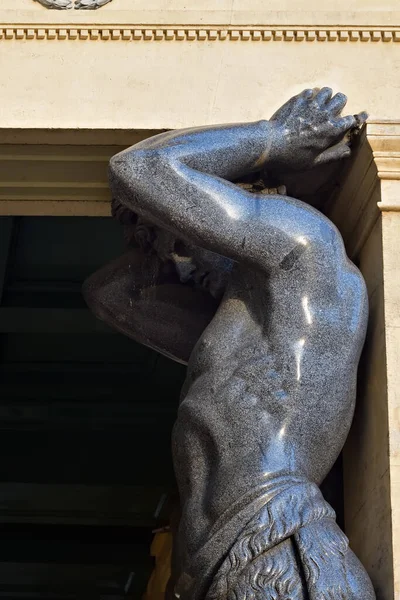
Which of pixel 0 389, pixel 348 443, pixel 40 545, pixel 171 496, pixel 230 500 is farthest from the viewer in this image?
pixel 40 545

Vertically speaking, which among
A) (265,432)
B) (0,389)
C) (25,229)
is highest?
(265,432)

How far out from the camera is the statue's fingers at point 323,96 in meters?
5.96

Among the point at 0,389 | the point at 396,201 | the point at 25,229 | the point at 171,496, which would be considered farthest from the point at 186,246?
the point at 171,496

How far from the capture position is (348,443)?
5984mm

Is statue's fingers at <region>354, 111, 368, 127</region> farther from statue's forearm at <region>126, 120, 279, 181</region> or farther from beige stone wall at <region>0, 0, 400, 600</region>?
statue's forearm at <region>126, 120, 279, 181</region>

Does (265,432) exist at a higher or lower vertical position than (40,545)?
higher

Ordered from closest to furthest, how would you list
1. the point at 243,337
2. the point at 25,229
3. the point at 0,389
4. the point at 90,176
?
the point at 243,337
the point at 90,176
the point at 25,229
the point at 0,389

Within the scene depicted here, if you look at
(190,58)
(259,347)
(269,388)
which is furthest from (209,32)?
(269,388)

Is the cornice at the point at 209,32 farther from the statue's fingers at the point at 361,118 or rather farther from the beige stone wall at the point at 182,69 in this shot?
the statue's fingers at the point at 361,118

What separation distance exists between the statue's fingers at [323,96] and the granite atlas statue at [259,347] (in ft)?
0.04

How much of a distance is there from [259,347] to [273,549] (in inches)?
32.9

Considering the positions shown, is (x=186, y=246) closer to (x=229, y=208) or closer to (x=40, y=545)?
(x=229, y=208)

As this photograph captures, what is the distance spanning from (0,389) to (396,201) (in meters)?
5.96

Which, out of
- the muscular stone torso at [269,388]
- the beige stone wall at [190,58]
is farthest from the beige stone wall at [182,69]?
the muscular stone torso at [269,388]
